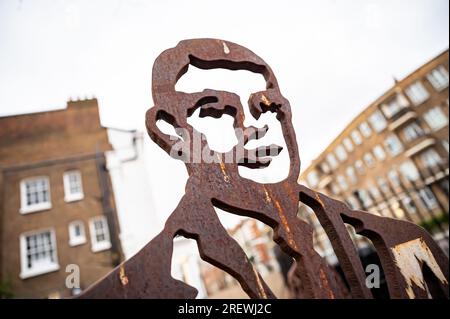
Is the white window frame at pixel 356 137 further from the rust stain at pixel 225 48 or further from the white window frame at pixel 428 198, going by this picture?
the rust stain at pixel 225 48

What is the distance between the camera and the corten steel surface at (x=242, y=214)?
2.61 ft

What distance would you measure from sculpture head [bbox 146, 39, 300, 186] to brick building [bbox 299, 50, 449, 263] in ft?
60.5

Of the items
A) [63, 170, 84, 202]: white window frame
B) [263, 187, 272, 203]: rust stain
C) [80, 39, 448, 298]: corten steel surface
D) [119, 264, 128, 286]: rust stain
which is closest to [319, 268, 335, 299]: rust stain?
[80, 39, 448, 298]: corten steel surface

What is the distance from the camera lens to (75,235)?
1181 centimetres

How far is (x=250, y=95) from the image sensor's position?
1239 mm

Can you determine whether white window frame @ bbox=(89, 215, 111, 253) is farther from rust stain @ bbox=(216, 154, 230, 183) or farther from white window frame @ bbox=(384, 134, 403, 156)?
white window frame @ bbox=(384, 134, 403, 156)

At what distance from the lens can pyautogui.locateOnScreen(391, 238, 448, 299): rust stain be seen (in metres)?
1.08

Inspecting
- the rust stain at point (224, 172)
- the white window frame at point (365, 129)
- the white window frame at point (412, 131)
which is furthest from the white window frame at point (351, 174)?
the rust stain at point (224, 172)

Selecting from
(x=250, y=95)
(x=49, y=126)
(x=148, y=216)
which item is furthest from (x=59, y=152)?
(x=250, y=95)

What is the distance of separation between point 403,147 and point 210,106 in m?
28.3

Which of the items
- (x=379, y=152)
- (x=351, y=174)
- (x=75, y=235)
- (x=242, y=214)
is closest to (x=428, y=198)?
(x=379, y=152)
